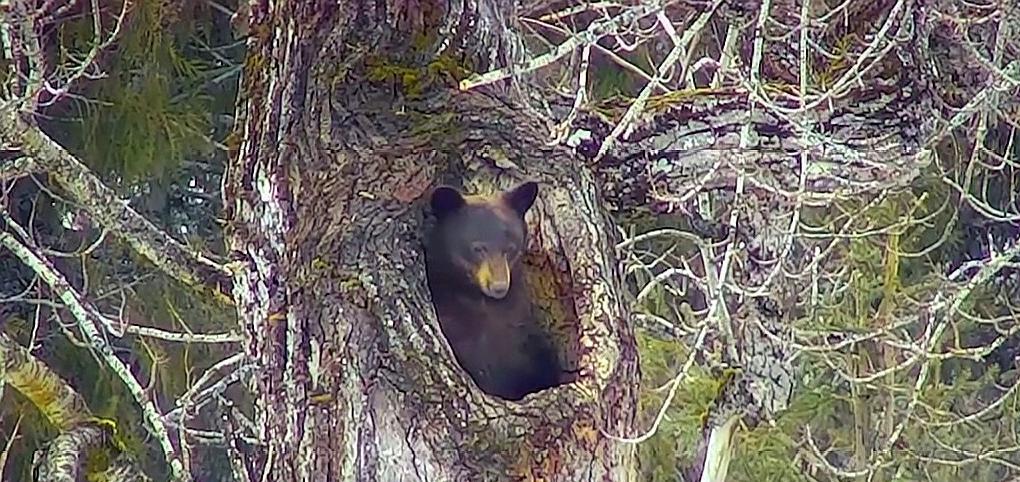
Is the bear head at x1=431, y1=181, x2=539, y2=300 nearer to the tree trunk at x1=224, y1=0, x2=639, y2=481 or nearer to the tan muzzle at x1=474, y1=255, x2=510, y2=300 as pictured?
the tan muzzle at x1=474, y1=255, x2=510, y2=300

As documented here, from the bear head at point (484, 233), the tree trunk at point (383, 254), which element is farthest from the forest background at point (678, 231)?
the bear head at point (484, 233)

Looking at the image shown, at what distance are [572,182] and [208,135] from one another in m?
3.49

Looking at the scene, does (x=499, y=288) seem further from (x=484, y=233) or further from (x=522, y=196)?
(x=522, y=196)

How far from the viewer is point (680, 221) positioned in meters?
5.33

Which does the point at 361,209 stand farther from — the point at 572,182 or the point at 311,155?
the point at 572,182

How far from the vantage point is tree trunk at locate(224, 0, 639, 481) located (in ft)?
7.08

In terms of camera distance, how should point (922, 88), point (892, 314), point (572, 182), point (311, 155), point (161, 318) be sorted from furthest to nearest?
point (892, 314), point (161, 318), point (922, 88), point (572, 182), point (311, 155)

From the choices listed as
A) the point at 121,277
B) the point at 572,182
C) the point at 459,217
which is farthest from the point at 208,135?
the point at 572,182

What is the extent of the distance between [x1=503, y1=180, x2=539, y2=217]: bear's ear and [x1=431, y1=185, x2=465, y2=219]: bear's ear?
94 mm

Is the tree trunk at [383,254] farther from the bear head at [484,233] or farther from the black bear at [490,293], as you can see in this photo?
the black bear at [490,293]

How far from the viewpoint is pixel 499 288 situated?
288 cm

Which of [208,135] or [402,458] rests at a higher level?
[402,458]

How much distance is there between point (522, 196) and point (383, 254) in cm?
32

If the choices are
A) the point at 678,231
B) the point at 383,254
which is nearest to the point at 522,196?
the point at 383,254
